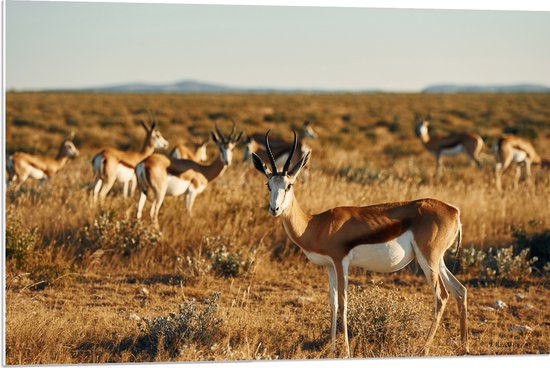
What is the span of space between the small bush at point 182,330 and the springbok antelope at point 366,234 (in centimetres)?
100

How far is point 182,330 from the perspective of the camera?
555 cm

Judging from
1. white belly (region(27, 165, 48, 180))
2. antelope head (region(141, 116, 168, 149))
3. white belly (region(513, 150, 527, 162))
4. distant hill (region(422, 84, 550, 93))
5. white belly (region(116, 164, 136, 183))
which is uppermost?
distant hill (region(422, 84, 550, 93))

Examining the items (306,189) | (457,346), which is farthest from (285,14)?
(457,346)

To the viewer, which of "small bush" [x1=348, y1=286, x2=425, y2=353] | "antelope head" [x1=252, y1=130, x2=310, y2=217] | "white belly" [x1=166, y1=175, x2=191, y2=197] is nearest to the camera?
"antelope head" [x1=252, y1=130, x2=310, y2=217]

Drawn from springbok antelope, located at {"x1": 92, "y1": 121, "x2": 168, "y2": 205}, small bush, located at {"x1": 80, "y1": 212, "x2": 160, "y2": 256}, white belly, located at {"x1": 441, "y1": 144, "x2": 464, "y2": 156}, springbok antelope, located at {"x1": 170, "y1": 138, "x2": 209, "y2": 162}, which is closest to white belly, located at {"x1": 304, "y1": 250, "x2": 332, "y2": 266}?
small bush, located at {"x1": 80, "y1": 212, "x2": 160, "y2": 256}

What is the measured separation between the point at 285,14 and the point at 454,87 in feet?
Answer: 9.10

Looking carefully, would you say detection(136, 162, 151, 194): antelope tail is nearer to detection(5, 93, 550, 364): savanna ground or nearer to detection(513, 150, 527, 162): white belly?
detection(5, 93, 550, 364): savanna ground

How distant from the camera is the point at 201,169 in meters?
10.2

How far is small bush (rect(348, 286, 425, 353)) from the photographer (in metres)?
5.72

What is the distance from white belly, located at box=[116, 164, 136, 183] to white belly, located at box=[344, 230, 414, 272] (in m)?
6.51

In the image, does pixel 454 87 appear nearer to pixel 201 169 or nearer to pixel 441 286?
pixel 201 169

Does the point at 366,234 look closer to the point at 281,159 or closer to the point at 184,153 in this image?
the point at 184,153

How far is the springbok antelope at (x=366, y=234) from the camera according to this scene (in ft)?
17.3

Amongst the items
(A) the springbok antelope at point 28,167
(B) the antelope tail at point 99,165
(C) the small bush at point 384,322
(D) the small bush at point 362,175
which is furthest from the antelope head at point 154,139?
(C) the small bush at point 384,322
